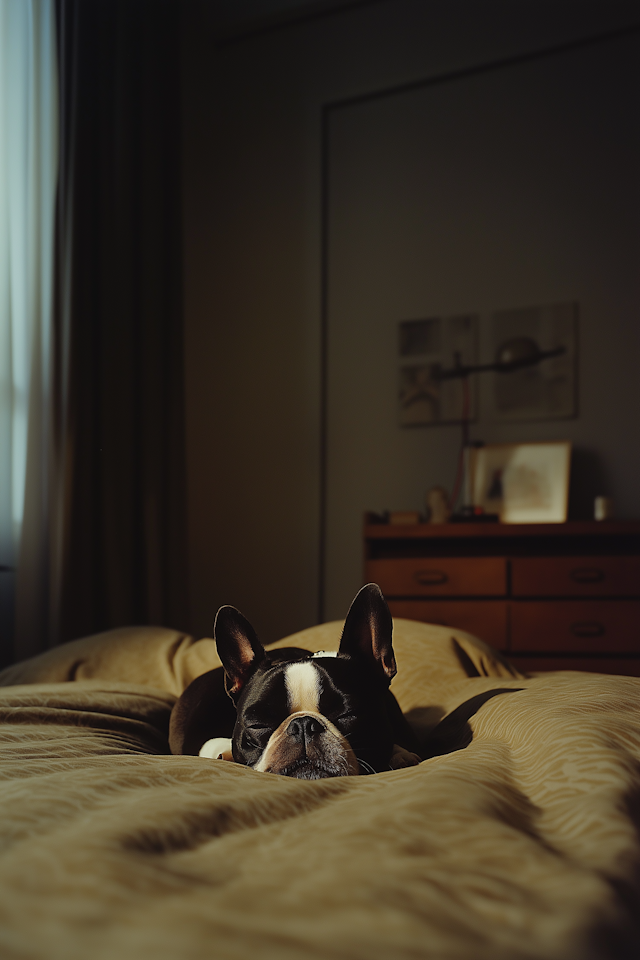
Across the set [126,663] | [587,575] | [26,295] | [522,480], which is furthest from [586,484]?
[26,295]

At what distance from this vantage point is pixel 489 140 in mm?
3217

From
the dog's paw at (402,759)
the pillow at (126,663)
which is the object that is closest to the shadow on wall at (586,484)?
the pillow at (126,663)

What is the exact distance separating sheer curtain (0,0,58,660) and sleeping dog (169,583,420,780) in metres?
1.45

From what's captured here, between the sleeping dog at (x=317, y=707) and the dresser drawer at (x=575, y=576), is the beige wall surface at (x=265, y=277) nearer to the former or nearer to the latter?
the dresser drawer at (x=575, y=576)

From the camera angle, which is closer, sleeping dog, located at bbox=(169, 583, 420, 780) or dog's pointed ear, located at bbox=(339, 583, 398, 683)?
sleeping dog, located at bbox=(169, 583, 420, 780)

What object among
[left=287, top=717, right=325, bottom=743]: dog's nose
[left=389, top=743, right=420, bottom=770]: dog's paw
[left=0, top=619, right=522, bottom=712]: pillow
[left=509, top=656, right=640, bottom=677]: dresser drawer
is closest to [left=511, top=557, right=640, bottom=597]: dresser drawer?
[left=509, top=656, right=640, bottom=677]: dresser drawer

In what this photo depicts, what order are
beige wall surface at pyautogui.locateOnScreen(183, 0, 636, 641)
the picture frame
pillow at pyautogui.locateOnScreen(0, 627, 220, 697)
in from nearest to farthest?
pillow at pyautogui.locateOnScreen(0, 627, 220, 697)
the picture frame
beige wall surface at pyautogui.locateOnScreen(183, 0, 636, 641)

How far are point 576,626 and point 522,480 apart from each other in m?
0.69

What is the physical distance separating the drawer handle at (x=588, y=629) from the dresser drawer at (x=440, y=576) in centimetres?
27

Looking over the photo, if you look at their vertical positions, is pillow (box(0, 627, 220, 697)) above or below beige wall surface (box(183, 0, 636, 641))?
below

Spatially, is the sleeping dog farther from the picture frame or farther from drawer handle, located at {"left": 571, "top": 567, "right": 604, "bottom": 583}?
the picture frame

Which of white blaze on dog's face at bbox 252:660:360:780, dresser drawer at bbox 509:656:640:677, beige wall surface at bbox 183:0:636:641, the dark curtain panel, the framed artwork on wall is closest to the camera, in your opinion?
white blaze on dog's face at bbox 252:660:360:780

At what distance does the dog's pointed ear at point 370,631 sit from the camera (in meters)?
0.98

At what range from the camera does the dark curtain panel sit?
2.50 metres
